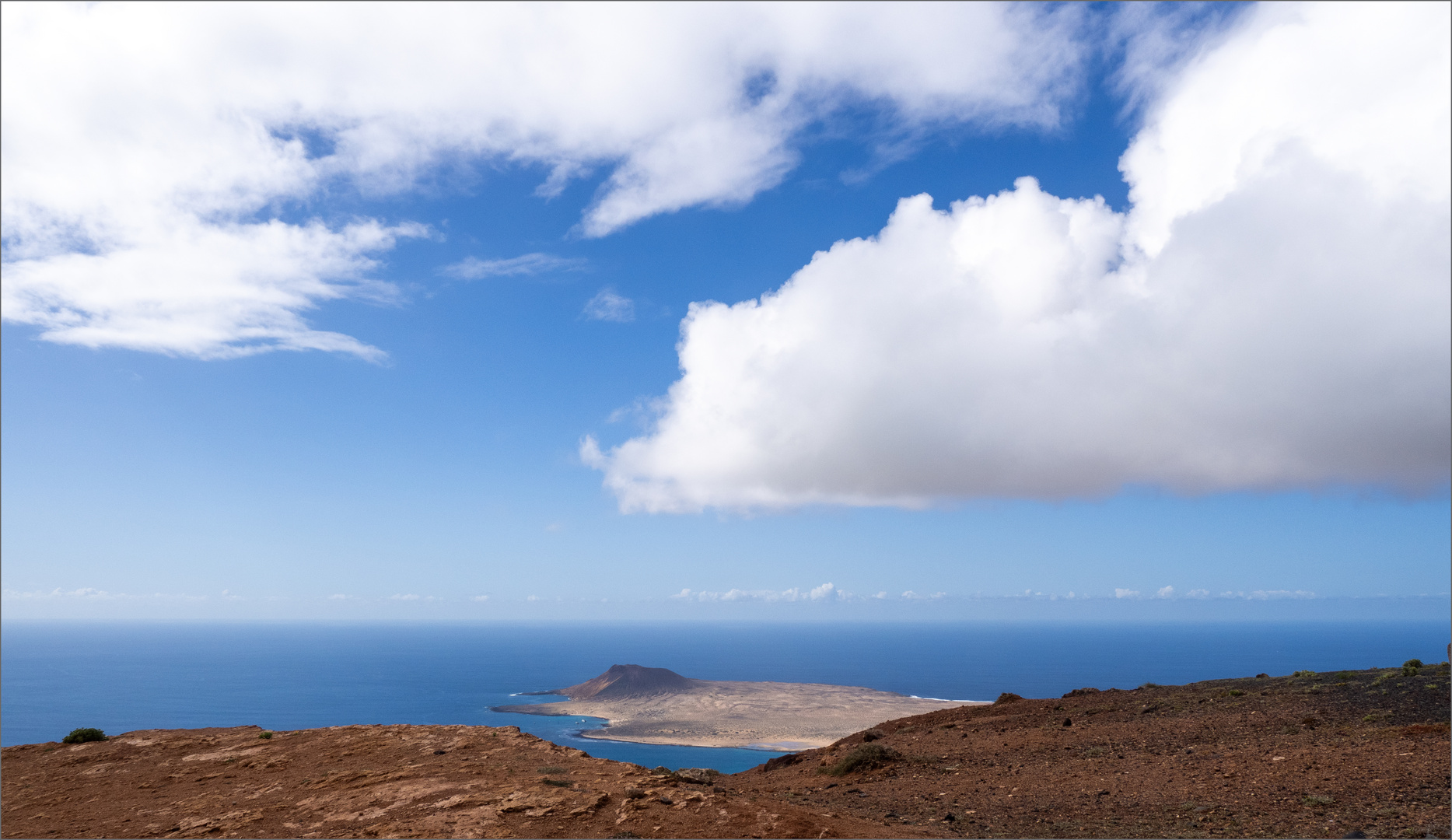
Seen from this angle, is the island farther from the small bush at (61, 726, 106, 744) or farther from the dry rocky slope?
the small bush at (61, 726, 106, 744)

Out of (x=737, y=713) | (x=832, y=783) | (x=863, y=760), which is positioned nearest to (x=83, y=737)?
(x=832, y=783)

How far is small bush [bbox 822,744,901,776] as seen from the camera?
92.0 feet

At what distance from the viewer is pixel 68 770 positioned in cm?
2408

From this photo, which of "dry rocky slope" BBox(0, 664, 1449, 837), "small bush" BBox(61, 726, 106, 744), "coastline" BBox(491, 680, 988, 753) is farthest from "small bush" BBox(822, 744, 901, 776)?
"coastline" BBox(491, 680, 988, 753)

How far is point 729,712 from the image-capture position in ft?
563

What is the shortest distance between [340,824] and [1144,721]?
30303mm

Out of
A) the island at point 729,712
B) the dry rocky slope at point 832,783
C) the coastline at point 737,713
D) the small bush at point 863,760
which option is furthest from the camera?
the island at point 729,712

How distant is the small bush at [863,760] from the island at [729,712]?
352 ft

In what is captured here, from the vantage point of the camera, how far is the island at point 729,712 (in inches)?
5635

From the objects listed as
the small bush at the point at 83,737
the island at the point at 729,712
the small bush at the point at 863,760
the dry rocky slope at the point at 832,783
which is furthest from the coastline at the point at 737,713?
the small bush at the point at 83,737

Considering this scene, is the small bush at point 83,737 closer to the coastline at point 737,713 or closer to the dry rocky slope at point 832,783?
the dry rocky slope at point 832,783

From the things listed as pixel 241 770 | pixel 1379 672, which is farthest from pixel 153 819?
pixel 1379 672

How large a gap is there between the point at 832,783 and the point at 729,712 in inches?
6089

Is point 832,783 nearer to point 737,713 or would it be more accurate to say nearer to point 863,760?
point 863,760
